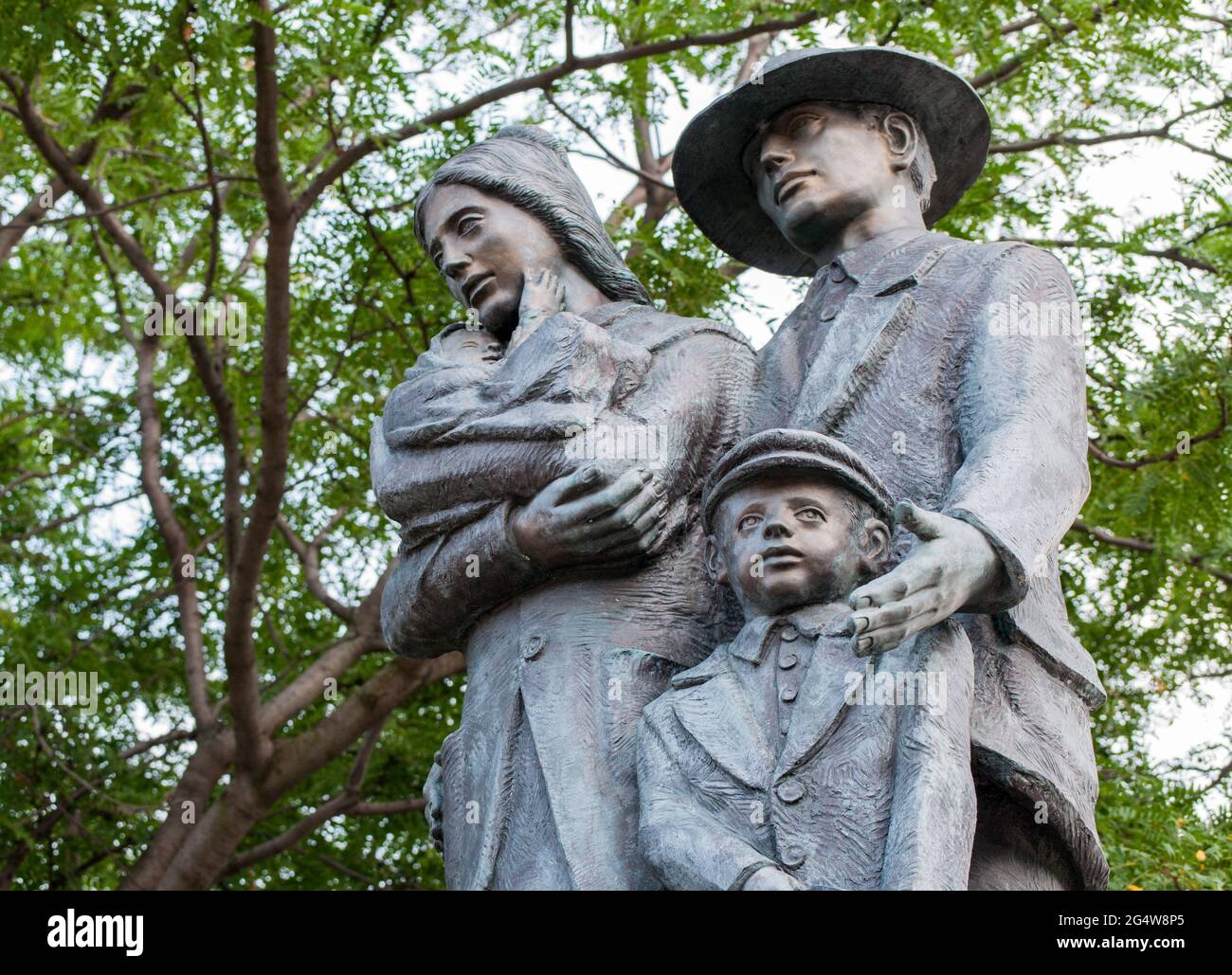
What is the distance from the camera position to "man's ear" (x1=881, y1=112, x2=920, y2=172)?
19.5 ft

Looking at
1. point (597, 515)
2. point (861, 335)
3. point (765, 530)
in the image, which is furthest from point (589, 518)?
point (861, 335)

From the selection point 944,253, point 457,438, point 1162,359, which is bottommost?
point 457,438

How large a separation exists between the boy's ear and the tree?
201 inches

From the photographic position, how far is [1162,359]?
1125 centimetres

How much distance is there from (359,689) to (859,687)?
6899mm

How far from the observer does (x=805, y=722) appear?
450 cm

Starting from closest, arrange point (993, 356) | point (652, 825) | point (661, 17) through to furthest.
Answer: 1. point (652, 825)
2. point (993, 356)
3. point (661, 17)

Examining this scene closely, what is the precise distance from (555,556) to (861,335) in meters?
1.02

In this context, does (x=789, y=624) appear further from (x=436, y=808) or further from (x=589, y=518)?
(x=436, y=808)

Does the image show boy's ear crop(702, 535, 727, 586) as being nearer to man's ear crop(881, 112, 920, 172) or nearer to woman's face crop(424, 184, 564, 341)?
woman's face crop(424, 184, 564, 341)

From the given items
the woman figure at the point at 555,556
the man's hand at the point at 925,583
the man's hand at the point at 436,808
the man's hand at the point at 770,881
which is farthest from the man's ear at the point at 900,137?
the man's hand at the point at 770,881

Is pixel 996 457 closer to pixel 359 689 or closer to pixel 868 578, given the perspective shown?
pixel 868 578

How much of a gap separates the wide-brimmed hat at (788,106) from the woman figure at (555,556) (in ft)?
2.08

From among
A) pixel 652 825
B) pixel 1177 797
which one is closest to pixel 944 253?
pixel 652 825
